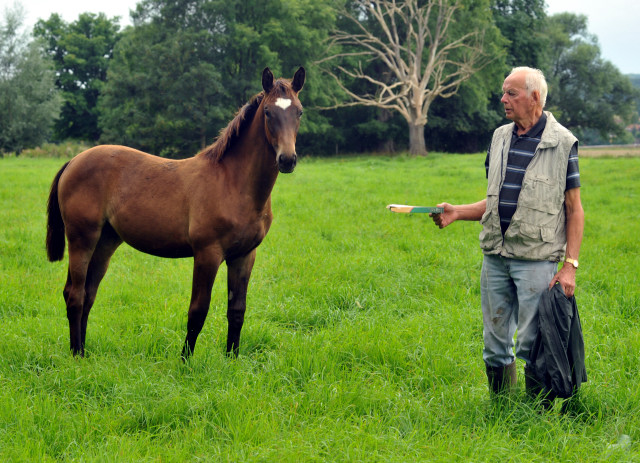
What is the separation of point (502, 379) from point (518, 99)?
188 cm

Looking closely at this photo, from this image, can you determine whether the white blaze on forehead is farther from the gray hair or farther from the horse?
the gray hair

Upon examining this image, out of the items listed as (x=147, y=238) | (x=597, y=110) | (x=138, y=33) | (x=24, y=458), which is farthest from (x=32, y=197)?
(x=597, y=110)

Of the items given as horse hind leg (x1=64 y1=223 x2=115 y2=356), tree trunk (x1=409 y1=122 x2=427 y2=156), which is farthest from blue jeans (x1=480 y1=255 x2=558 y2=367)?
tree trunk (x1=409 y1=122 x2=427 y2=156)

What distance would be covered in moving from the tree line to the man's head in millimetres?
26052

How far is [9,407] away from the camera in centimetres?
342

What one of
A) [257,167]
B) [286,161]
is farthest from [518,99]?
[257,167]

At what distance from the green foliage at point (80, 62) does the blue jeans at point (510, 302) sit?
52.5 meters

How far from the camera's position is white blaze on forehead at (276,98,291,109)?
154 inches

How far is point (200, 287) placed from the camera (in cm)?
418

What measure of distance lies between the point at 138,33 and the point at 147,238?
1313 inches

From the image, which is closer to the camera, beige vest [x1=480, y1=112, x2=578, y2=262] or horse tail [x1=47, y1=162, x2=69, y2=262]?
beige vest [x1=480, y1=112, x2=578, y2=262]

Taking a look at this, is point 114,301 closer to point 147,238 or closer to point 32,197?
point 147,238

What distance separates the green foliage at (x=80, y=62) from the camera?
170 feet

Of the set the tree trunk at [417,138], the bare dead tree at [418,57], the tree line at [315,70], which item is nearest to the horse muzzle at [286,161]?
the bare dead tree at [418,57]
